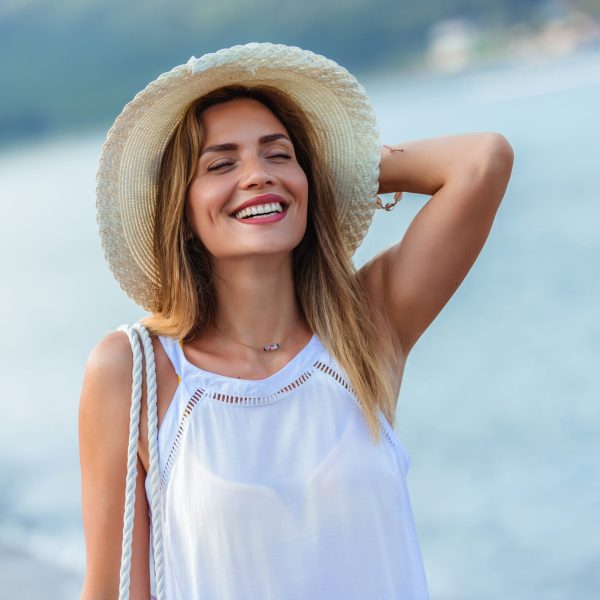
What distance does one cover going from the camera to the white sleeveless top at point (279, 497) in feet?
6.70

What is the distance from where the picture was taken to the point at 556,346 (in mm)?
8211

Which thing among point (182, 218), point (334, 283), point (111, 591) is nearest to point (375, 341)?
point (334, 283)

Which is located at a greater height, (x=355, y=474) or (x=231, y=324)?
(x=231, y=324)

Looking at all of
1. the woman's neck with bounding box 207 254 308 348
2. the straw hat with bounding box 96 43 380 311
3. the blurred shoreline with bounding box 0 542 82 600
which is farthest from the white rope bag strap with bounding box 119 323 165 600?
the blurred shoreline with bounding box 0 542 82 600

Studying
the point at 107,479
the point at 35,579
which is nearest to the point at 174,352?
the point at 107,479

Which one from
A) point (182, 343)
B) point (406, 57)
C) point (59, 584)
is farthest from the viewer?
point (406, 57)

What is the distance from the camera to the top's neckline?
218cm

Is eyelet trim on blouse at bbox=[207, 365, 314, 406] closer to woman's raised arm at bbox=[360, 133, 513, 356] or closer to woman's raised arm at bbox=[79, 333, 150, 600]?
woman's raised arm at bbox=[79, 333, 150, 600]

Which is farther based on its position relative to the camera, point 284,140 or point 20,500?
point 20,500

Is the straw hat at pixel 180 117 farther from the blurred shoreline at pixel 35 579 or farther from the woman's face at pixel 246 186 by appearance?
the blurred shoreline at pixel 35 579

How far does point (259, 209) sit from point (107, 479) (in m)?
0.58

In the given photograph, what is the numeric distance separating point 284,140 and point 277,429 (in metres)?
0.59

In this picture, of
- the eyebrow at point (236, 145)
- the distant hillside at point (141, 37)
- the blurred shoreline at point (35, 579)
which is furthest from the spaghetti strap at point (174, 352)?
the distant hillside at point (141, 37)

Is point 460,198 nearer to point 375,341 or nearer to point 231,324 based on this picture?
point 375,341
